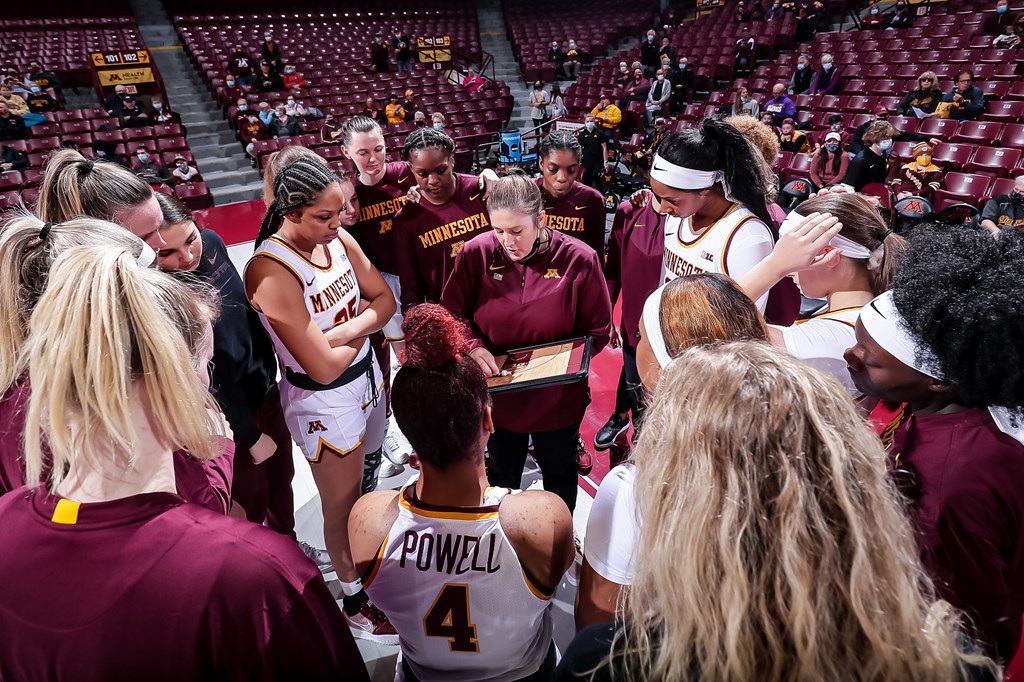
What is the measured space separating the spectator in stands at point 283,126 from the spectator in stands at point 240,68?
206cm

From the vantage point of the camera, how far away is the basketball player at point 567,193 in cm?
323

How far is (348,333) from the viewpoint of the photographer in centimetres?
219

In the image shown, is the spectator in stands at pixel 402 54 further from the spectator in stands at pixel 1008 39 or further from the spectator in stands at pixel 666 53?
the spectator in stands at pixel 1008 39

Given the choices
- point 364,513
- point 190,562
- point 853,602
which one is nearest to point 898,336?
point 853,602

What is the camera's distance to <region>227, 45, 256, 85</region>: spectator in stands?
12836 millimetres

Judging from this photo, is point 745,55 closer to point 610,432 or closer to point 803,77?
point 803,77

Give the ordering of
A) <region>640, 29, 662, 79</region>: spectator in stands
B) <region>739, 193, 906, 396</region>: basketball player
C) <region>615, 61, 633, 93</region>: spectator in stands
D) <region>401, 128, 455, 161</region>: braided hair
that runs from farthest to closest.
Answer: <region>640, 29, 662, 79</region>: spectator in stands → <region>615, 61, 633, 93</region>: spectator in stands → <region>401, 128, 455, 161</region>: braided hair → <region>739, 193, 906, 396</region>: basketball player

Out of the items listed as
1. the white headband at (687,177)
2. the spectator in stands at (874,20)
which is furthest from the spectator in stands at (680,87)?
the white headband at (687,177)

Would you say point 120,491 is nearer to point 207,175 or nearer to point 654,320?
point 654,320

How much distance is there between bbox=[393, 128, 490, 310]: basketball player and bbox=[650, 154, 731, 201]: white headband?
109 centimetres

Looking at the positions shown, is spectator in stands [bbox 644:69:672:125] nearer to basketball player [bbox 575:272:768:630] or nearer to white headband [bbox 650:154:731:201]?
white headband [bbox 650:154:731:201]

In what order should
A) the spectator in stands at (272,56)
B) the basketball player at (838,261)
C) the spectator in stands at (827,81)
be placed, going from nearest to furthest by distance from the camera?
the basketball player at (838,261), the spectator in stands at (827,81), the spectator in stands at (272,56)

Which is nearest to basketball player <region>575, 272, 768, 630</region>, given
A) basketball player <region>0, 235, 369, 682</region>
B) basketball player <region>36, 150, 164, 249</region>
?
basketball player <region>0, 235, 369, 682</region>

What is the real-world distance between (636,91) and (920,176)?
716 centimetres
